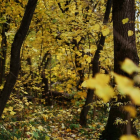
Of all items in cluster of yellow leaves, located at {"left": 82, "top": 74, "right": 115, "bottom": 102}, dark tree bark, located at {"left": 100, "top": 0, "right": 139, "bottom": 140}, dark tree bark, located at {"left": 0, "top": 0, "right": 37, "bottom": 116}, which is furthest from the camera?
dark tree bark, located at {"left": 100, "top": 0, "right": 139, "bottom": 140}

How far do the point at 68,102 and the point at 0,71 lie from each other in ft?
18.5

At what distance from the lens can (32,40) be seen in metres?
6.91

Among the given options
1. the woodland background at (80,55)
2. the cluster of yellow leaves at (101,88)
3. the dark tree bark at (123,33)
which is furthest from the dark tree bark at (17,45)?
the cluster of yellow leaves at (101,88)

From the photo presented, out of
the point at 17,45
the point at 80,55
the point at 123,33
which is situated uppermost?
the point at 80,55

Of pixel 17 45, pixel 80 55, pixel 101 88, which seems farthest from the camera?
pixel 80 55

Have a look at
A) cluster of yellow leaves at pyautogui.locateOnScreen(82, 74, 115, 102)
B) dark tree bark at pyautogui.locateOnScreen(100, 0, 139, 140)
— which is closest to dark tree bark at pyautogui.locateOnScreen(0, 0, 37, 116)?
dark tree bark at pyautogui.locateOnScreen(100, 0, 139, 140)

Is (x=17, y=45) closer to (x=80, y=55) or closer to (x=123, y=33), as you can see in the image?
(x=123, y=33)

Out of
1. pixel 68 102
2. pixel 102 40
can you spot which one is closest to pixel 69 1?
pixel 102 40

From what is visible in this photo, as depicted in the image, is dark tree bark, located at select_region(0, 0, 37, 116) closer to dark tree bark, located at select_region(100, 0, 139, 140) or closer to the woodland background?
the woodland background

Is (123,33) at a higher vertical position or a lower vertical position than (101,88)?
higher

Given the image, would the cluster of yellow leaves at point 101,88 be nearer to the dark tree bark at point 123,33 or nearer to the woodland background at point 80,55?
the woodland background at point 80,55

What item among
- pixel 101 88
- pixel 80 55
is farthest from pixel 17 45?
pixel 80 55

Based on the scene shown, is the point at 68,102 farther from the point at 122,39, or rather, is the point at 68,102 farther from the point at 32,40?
the point at 122,39

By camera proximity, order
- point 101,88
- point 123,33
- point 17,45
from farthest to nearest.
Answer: point 123,33 → point 17,45 → point 101,88
